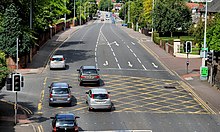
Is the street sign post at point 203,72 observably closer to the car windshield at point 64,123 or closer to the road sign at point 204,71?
the road sign at point 204,71

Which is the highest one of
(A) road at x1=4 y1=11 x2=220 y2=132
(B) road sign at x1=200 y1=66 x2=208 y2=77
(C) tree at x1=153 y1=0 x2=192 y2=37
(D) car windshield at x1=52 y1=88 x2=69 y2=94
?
(C) tree at x1=153 y1=0 x2=192 y2=37

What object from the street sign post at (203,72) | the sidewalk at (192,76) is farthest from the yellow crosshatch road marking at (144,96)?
the street sign post at (203,72)

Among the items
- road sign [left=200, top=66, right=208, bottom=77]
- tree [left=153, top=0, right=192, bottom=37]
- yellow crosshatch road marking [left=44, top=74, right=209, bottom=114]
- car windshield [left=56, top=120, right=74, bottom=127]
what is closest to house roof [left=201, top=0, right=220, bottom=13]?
tree [left=153, top=0, right=192, bottom=37]

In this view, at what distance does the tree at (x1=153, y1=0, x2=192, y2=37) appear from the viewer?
93.1 meters

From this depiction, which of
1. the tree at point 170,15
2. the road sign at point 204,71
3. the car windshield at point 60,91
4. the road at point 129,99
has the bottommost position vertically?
the road at point 129,99

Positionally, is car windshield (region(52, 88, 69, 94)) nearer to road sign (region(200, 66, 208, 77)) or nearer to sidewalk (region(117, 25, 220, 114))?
sidewalk (region(117, 25, 220, 114))

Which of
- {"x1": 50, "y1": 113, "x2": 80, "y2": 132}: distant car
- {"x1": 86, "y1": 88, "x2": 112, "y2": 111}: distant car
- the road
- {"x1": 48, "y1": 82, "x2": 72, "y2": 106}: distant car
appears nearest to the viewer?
{"x1": 50, "y1": 113, "x2": 80, "y2": 132}: distant car

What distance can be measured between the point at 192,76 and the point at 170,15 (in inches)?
1552

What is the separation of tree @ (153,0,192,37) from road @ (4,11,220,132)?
2587 cm

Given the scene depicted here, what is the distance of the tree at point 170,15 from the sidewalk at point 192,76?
12.8 meters

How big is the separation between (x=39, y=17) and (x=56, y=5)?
14511mm

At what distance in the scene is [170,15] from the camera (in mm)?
93125

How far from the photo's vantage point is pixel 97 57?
222 ft

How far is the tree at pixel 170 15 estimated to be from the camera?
9306 cm
